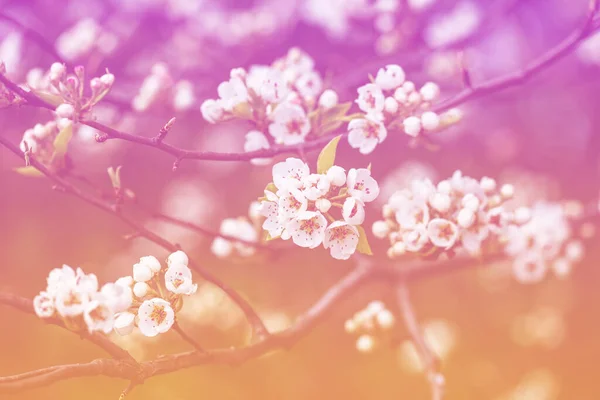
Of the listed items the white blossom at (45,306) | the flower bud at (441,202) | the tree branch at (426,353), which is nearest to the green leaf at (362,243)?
the flower bud at (441,202)

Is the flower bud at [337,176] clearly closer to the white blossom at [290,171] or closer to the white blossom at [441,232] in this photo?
the white blossom at [290,171]

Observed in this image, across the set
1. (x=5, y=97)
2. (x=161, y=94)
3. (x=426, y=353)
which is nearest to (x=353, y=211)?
(x=5, y=97)

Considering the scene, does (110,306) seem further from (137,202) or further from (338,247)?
(137,202)

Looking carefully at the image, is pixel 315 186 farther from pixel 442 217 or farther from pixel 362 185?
pixel 442 217

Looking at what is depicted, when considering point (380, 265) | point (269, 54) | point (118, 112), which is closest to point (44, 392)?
point (118, 112)

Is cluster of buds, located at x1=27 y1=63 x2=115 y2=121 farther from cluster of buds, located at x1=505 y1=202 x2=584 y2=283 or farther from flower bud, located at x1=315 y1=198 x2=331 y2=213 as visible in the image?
cluster of buds, located at x1=505 y1=202 x2=584 y2=283

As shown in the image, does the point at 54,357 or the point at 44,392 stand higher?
the point at 54,357
